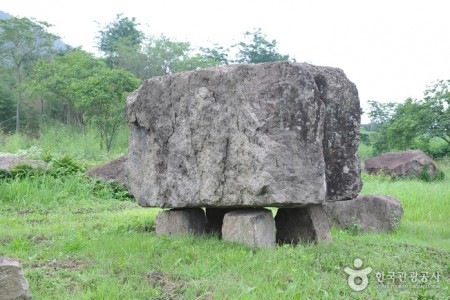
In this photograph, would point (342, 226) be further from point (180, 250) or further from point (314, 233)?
point (180, 250)

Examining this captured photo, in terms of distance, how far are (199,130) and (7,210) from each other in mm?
5241

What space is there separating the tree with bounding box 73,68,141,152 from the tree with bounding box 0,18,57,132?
1030 cm

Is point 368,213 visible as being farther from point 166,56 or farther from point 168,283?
point 166,56

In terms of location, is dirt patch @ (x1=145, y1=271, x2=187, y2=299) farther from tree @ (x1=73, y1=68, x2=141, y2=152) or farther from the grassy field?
tree @ (x1=73, y1=68, x2=141, y2=152)

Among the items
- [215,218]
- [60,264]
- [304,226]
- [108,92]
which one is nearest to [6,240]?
[60,264]

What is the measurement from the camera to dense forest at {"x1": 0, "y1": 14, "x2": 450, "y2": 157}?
65.0ft

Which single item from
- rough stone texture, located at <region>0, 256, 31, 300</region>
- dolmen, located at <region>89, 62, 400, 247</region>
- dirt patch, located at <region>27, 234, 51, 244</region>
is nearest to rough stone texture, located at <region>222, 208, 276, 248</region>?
dolmen, located at <region>89, 62, 400, 247</region>

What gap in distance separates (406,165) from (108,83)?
1133cm

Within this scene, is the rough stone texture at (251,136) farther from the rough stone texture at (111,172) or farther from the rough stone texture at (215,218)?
the rough stone texture at (111,172)

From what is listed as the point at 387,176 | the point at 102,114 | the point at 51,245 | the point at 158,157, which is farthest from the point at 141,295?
the point at 102,114

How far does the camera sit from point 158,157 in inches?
258

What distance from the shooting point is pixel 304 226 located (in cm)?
606

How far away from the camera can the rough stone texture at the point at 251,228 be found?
5.50 meters

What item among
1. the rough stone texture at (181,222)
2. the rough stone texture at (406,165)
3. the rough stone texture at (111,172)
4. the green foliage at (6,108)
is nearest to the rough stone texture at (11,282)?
the rough stone texture at (181,222)
